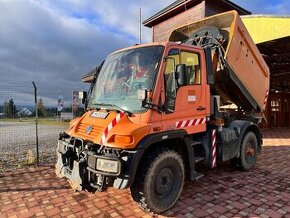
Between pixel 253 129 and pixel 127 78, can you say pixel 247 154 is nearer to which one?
pixel 253 129

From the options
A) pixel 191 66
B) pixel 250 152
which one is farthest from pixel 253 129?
pixel 191 66

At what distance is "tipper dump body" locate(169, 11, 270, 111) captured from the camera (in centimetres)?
583

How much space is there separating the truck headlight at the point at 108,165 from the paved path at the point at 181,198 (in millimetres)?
912

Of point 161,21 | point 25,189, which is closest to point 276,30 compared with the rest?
point 161,21

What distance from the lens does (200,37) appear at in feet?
20.4

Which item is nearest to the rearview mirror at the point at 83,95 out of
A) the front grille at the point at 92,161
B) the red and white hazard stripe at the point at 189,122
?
the front grille at the point at 92,161

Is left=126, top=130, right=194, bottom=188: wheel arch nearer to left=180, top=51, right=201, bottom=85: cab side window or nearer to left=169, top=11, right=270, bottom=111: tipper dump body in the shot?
left=180, top=51, right=201, bottom=85: cab side window

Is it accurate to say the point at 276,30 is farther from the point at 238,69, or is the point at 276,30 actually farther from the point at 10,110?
the point at 10,110

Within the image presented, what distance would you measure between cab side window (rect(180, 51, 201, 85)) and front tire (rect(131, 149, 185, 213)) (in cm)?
135

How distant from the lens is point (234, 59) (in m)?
5.90

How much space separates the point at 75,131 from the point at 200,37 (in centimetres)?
349

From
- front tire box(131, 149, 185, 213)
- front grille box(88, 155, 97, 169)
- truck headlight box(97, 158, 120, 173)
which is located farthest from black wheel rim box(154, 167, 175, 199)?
front grille box(88, 155, 97, 169)

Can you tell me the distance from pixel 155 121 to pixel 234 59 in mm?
2738

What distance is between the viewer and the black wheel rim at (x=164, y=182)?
13.9 feet
